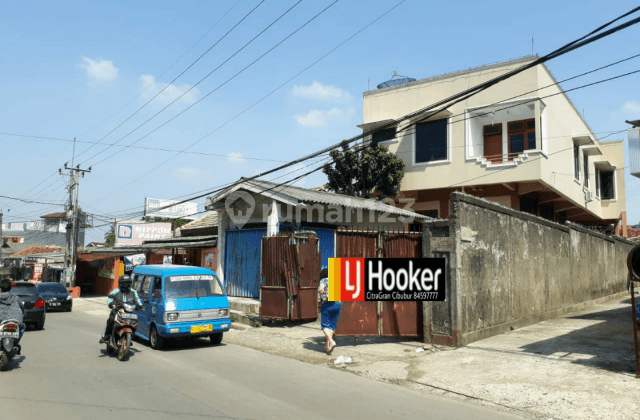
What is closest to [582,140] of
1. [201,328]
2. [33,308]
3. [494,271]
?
[494,271]

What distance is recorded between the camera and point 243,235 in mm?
18797

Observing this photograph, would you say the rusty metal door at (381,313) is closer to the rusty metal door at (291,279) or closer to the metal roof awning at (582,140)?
the rusty metal door at (291,279)

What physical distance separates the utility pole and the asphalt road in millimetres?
26454

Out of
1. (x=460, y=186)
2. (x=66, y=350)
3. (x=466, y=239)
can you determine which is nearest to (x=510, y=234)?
(x=466, y=239)

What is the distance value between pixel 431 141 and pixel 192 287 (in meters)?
17.3

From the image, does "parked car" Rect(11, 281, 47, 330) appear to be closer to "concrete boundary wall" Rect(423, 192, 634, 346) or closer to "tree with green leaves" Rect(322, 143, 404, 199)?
"concrete boundary wall" Rect(423, 192, 634, 346)

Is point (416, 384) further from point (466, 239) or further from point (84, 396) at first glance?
point (84, 396)

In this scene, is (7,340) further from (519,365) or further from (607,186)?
(607,186)

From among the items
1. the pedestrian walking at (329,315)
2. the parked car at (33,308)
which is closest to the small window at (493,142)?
the pedestrian walking at (329,315)

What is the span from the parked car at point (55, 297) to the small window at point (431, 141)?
18.5 m

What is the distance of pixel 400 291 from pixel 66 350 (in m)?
7.53

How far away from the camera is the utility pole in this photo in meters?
34.3

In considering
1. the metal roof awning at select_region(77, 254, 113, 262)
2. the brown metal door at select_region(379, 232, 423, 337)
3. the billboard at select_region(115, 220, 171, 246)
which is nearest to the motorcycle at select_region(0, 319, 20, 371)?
the brown metal door at select_region(379, 232, 423, 337)

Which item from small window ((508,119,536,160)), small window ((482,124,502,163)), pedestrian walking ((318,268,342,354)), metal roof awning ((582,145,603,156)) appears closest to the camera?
pedestrian walking ((318,268,342,354))
